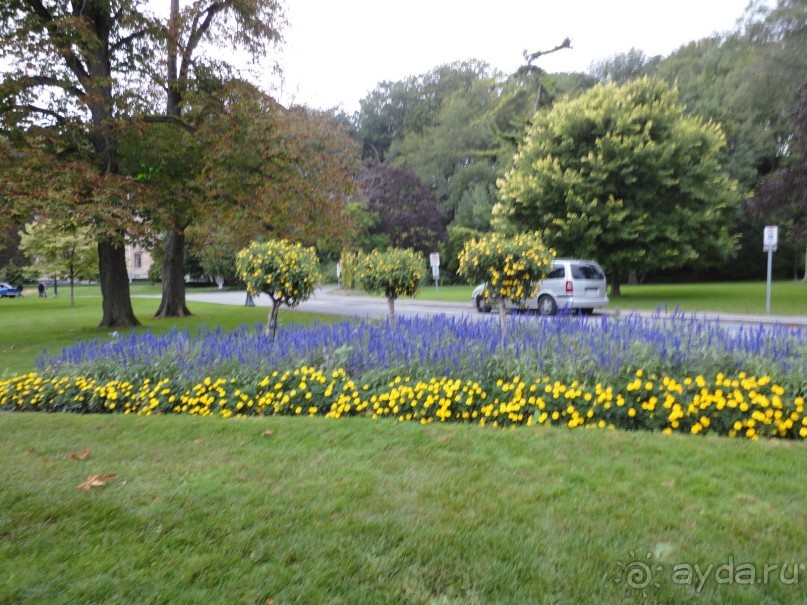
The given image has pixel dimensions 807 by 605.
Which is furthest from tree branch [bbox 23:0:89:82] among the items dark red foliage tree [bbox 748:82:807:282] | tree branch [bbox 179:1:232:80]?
dark red foliage tree [bbox 748:82:807:282]

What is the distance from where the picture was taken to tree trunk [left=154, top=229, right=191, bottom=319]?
66.0 feet

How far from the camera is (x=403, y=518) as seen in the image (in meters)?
3.08

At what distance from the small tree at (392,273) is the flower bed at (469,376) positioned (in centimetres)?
231

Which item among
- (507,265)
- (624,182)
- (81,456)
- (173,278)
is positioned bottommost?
(81,456)

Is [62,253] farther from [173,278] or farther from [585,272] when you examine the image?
[585,272]

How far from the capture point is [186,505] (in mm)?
3277

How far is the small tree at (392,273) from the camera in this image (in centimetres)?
992

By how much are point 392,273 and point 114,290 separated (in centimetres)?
1029

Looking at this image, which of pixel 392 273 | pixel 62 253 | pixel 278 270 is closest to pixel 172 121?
pixel 392 273

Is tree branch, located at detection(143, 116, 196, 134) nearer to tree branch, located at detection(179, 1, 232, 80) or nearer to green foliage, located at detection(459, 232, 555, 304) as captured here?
tree branch, located at detection(179, 1, 232, 80)

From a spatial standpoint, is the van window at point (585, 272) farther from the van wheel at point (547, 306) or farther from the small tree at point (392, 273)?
the small tree at point (392, 273)

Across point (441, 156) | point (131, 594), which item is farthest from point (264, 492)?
point (441, 156)

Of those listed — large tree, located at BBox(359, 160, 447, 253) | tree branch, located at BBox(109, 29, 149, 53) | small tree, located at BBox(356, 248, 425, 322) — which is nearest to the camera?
small tree, located at BBox(356, 248, 425, 322)

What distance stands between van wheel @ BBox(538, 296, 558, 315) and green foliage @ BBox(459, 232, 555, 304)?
969 cm
